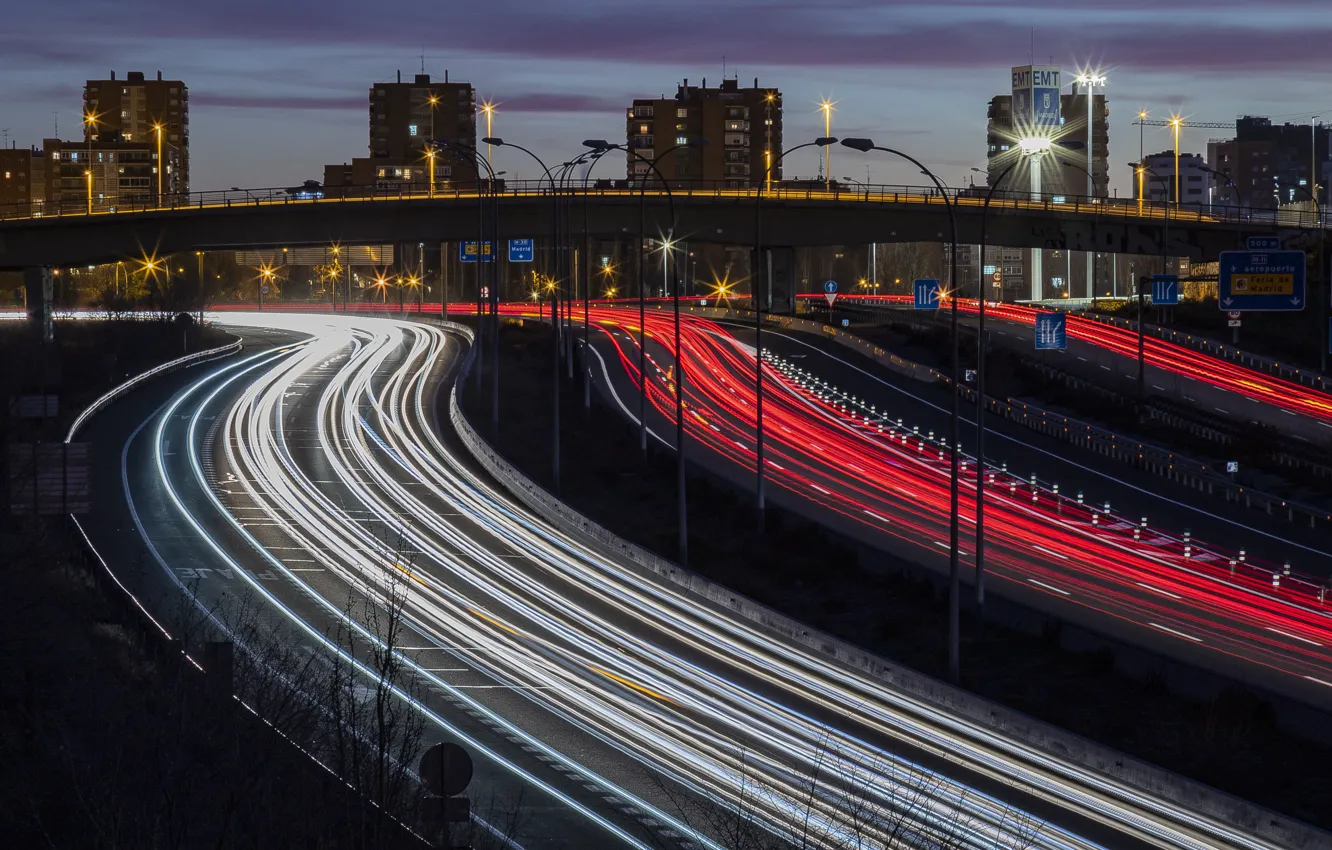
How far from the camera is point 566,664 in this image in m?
32.7

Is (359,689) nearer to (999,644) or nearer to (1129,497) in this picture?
(999,644)

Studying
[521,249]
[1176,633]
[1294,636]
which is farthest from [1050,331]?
[1176,633]

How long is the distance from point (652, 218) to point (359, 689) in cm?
7022

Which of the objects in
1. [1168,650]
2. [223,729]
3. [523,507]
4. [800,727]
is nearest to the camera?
[223,729]

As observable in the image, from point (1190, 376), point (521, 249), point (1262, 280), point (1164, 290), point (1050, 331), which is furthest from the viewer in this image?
point (521, 249)

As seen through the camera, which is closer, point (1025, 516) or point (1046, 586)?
point (1046, 586)

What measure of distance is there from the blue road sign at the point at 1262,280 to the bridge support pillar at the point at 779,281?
41744 millimetres

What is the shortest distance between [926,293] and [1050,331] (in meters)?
15.7

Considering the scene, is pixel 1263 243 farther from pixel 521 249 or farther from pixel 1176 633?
pixel 521 249

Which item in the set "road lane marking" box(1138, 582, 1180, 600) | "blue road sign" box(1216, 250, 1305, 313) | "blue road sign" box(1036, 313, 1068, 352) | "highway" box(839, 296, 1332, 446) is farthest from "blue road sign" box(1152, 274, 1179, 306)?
"road lane marking" box(1138, 582, 1180, 600)

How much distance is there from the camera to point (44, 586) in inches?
1400

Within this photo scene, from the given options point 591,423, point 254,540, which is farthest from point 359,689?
point 591,423

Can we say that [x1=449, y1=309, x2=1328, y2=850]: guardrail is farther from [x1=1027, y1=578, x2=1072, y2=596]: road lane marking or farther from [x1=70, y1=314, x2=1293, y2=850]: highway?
[x1=1027, y1=578, x2=1072, y2=596]: road lane marking

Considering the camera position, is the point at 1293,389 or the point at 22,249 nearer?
the point at 1293,389
